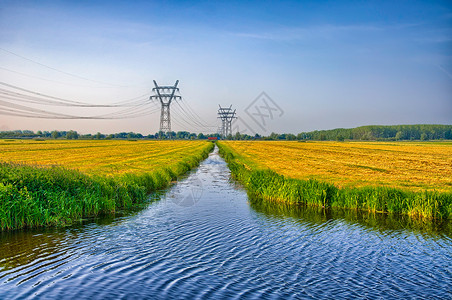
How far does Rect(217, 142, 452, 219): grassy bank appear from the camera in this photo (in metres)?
17.4

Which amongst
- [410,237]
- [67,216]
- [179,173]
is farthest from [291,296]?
[179,173]

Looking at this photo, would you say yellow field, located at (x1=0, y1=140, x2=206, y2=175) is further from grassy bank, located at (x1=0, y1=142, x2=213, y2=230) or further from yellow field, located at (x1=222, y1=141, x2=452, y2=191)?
yellow field, located at (x1=222, y1=141, x2=452, y2=191)

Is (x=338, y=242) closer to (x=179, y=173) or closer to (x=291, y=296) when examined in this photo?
(x=291, y=296)

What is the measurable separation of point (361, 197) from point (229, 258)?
11948 millimetres

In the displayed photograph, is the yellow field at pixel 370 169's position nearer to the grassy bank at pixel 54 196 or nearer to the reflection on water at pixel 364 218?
the reflection on water at pixel 364 218

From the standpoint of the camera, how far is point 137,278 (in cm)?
923

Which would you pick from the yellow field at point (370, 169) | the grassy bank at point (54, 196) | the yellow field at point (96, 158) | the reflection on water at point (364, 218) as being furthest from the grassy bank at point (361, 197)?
the yellow field at point (96, 158)

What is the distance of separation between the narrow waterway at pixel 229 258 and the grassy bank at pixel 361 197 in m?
1.48

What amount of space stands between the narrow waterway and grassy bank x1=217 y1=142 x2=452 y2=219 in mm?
1477

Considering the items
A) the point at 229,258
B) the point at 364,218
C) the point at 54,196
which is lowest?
the point at 364,218

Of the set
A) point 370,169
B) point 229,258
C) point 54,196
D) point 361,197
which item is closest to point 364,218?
point 361,197

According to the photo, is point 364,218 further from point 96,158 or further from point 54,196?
point 96,158

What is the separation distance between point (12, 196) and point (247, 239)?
35.4 ft

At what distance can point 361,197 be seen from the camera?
64.3ft
